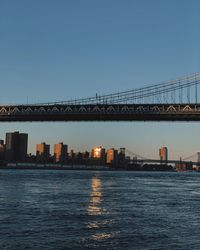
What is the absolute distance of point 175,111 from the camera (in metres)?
77.9

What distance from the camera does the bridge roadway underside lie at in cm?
7875

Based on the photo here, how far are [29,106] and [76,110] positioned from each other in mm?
10372

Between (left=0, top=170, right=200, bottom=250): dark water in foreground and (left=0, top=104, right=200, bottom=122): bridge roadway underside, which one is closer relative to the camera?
(left=0, top=170, right=200, bottom=250): dark water in foreground

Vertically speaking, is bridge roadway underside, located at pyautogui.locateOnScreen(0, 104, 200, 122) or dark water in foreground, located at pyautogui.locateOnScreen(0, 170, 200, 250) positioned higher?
bridge roadway underside, located at pyautogui.locateOnScreen(0, 104, 200, 122)

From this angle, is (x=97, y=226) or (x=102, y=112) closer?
(x=97, y=226)

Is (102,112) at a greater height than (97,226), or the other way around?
(102,112)

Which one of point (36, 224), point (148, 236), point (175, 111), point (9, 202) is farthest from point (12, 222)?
point (175, 111)

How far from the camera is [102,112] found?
281ft

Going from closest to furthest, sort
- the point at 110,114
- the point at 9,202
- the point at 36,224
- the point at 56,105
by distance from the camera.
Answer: the point at 36,224 → the point at 9,202 → the point at 110,114 → the point at 56,105

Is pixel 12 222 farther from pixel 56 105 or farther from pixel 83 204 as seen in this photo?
pixel 56 105

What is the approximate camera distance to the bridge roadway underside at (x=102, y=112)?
258 ft

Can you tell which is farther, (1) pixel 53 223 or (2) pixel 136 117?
(2) pixel 136 117

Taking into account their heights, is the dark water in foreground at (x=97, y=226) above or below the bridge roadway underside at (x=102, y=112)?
below

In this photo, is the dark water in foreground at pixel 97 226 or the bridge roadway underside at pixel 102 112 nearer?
the dark water in foreground at pixel 97 226
